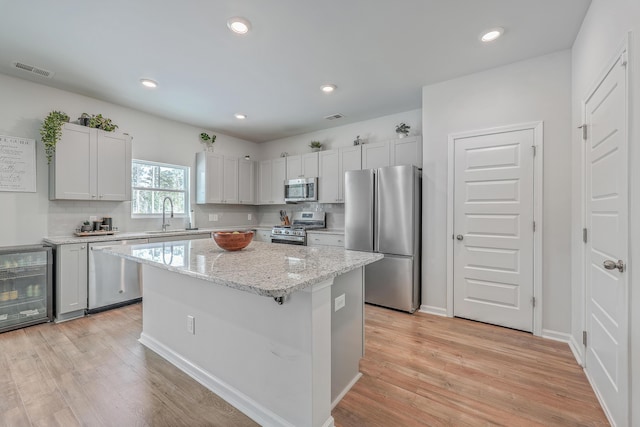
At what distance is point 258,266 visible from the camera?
5.15 feet

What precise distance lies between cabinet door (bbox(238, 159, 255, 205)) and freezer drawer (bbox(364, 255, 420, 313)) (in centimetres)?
304

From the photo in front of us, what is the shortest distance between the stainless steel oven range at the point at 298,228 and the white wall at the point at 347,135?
4.21 ft

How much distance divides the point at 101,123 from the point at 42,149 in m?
0.69

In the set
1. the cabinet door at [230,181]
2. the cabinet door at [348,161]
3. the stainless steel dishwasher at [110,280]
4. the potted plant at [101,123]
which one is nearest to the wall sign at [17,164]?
the potted plant at [101,123]

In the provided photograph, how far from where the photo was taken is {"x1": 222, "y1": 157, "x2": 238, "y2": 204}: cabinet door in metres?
5.08

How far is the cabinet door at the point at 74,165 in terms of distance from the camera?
321 centimetres

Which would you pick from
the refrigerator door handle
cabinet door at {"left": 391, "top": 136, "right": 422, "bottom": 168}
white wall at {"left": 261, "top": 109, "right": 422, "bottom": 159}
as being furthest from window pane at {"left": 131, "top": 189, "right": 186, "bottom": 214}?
cabinet door at {"left": 391, "top": 136, "right": 422, "bottom": 168}

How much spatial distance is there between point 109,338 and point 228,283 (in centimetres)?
231

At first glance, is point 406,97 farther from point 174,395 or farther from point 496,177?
point 174,395

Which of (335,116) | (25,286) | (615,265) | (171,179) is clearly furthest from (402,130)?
(25,286)

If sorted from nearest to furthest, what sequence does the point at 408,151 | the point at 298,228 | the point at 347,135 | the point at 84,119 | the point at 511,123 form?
the point at 511,123 → the point at 84,119 → the point at 408,151 → the point at 298,228 → the point at 347,135

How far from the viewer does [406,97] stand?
12.1ft

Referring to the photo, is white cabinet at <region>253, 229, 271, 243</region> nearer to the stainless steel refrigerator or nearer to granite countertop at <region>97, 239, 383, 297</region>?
the stainless steel refrigerator

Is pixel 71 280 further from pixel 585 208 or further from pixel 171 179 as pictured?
pixel 585 208
